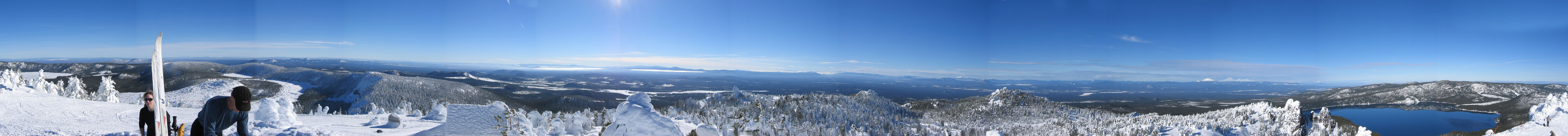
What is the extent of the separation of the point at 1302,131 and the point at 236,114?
5668 inches

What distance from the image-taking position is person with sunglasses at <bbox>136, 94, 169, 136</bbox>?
5668 mm

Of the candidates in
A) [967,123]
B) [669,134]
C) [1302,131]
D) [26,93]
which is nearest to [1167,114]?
[1302,131]

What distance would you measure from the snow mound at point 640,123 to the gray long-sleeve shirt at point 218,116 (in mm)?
4504

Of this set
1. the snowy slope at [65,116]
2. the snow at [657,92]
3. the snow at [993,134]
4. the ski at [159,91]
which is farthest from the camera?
the snow at [657,92]

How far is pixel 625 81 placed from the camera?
193625 millimetres

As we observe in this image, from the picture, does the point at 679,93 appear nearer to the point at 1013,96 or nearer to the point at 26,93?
the point at 1013,96

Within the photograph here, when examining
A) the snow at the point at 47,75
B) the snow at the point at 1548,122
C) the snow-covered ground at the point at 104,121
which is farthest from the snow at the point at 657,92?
the snow at the point at 1548,122

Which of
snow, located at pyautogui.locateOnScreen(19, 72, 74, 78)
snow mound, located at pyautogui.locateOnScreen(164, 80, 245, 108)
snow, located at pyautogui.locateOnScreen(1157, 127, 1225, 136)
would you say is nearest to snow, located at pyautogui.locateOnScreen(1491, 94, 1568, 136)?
snow, located at pyautogui.locateOnScreen(1157, 127, 1225, 136)

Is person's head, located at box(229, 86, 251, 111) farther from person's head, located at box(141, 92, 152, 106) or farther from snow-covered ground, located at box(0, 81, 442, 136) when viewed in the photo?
snow-covered ground, located at box(0, 81, 442, 136)

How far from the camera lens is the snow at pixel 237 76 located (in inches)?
7121

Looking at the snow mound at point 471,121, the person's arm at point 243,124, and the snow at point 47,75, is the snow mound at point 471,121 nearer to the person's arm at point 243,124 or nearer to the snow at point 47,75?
the person's arm at point 243,124

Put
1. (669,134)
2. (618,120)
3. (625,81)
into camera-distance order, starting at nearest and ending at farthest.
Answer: (669,134)
(618,120)
(625,81)

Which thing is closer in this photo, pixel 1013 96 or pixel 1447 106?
pixel 1013 96

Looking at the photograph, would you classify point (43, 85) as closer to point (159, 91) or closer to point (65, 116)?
point (65, 116)
